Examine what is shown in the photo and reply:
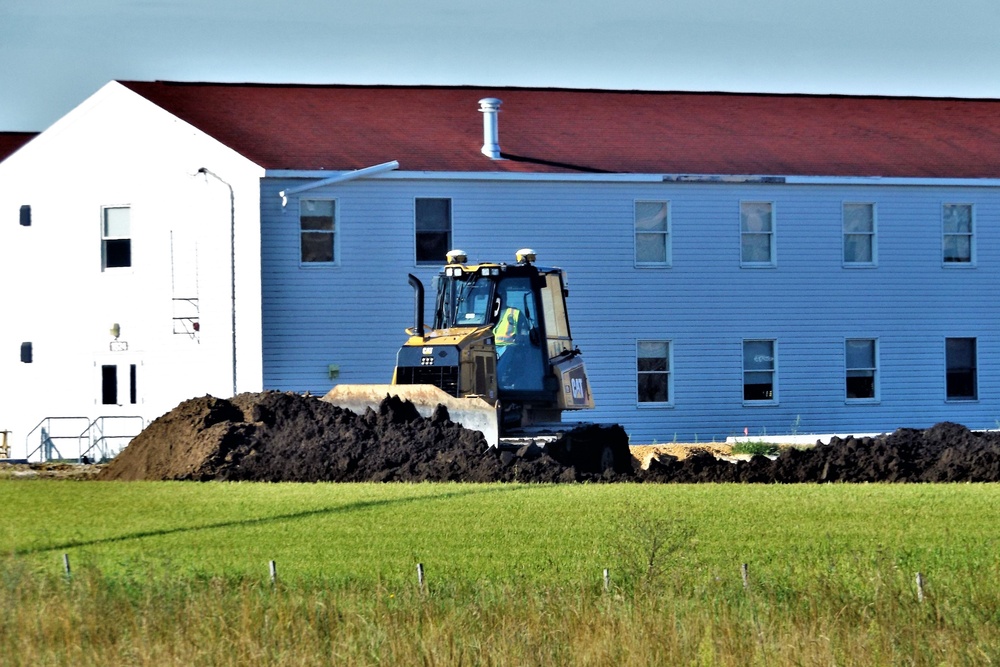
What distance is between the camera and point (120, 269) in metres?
32.5

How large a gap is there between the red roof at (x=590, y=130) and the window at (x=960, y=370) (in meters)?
3.63

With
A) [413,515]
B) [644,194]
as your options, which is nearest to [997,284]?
[644,194]

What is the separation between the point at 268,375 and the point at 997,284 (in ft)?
52.1

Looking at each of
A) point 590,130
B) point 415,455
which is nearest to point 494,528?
point 415,455

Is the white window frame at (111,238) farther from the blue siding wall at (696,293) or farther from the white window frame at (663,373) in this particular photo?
the white window frame at (663,373)

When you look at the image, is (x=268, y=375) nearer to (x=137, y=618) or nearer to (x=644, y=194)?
(x=644, y=194)

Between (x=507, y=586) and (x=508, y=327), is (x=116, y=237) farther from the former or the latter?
(x=507, y=586)

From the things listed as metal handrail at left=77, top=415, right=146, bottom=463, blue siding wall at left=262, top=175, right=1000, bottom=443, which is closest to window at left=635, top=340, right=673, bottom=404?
blue siding wall at left=262, top=175, right=1000, bottom=443

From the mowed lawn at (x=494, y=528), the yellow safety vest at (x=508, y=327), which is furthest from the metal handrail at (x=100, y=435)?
the yellow safety vest at (x=508, y=327)

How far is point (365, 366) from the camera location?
31.5m

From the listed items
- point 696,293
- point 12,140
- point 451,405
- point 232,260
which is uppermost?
point 12,140

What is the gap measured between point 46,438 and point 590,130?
12.9 m

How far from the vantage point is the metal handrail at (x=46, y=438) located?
32.4m

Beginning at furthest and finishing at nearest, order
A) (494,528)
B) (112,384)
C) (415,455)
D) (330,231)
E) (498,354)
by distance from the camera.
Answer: (112,384) → (330,231) → (498,354) → (415,455) → (494,528)
